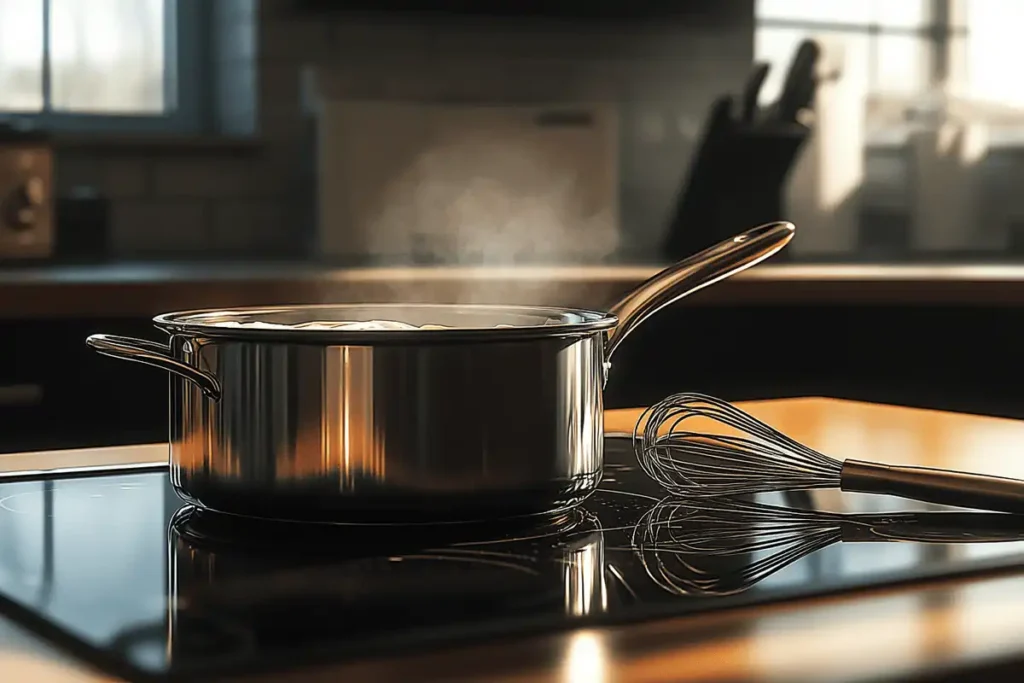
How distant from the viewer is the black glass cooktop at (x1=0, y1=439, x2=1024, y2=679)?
39 cm

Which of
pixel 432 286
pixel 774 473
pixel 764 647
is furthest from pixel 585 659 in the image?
pixel 432 286

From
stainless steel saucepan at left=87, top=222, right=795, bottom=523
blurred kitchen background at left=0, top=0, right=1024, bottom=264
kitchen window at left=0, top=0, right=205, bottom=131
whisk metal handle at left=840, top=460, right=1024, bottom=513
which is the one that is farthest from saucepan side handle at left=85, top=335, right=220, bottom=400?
kitchen window at left=0, top=0, right=205, bottom=131

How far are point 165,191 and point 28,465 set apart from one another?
66.0 inches

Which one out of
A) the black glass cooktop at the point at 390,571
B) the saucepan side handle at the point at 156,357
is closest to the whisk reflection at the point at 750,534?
the black glass cooktop at the point at 390,571

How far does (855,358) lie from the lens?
2.03m

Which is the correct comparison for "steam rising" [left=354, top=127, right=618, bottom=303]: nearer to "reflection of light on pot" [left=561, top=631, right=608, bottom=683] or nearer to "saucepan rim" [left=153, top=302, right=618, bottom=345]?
"saucepan rim" [left=153, top=302, right=618, bottom=345]

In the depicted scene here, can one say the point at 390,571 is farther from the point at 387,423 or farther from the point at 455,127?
the point at 455,127

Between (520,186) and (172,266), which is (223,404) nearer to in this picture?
(172,266)

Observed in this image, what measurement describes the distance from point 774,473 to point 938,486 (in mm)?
81

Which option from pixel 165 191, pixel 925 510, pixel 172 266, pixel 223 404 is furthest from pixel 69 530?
pixel 165 191

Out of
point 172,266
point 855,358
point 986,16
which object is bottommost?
point 855,358

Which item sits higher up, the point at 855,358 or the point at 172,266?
the point at 172,266

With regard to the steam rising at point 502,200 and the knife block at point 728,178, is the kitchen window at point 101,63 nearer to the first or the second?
the steam rising at point 502,200

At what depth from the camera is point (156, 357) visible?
578 millimetres
